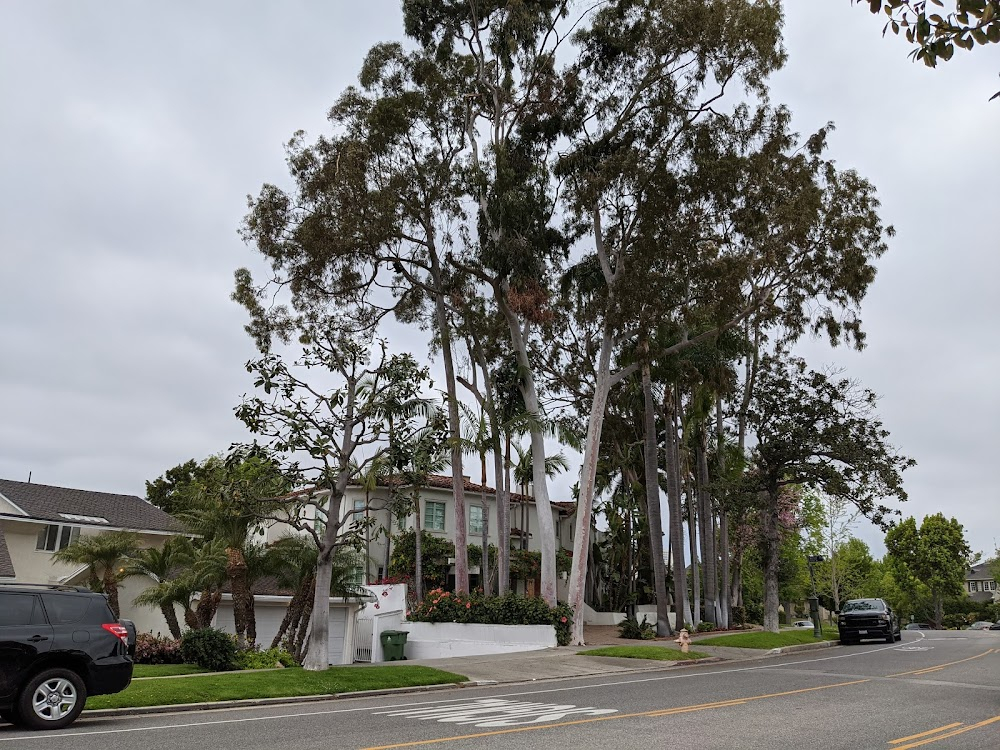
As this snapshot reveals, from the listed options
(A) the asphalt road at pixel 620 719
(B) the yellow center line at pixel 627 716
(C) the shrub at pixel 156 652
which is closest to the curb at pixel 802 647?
(A) the asphalt road at pixel 620 719

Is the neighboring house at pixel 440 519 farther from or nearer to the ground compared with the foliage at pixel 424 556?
farther from the ground

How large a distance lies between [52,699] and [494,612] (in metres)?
16.3

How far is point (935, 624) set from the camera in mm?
67188

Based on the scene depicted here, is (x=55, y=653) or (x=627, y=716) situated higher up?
(x=55, y=653)

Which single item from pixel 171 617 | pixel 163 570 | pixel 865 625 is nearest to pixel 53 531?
pixel 163 570

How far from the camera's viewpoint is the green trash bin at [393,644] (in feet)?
81.5

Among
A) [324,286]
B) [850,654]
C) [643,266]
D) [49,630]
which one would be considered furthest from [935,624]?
[49,630]

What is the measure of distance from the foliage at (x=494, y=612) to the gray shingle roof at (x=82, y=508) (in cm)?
948

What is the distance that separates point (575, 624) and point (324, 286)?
14.3 meters

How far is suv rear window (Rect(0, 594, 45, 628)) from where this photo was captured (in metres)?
10.6

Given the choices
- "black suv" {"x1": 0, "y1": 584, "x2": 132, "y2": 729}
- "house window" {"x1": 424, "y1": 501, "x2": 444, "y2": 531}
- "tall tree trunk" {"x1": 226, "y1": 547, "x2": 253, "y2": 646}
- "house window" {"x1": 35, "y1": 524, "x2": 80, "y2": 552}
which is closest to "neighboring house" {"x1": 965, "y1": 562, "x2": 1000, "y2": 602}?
"house window" {"x1": 424, "y1": 501, "x2": 444, "y2": 531}

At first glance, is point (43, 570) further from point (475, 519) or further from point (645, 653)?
point (645, 653)

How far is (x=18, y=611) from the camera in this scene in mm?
10758

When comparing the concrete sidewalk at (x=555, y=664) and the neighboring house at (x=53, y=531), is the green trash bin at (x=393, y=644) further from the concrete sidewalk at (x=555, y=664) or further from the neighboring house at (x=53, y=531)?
the neighboring house at (x=53, y=531)
